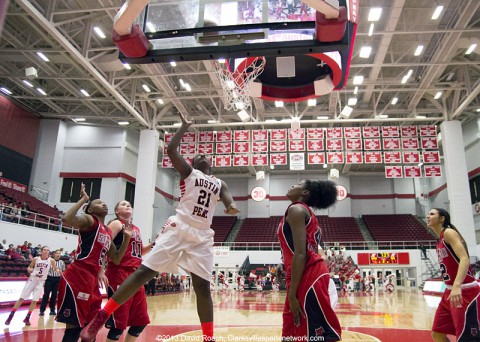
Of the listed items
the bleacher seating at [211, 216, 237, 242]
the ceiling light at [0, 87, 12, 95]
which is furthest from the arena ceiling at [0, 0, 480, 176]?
the bleacher seating at [211, 216, 237, 242]

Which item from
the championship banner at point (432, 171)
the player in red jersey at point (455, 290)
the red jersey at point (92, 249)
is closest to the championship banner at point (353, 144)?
the championship banner at point (432, 171)

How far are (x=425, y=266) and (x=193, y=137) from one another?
16.0m

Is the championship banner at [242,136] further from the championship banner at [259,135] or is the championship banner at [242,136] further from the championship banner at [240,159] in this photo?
the championship banner at [240,159]

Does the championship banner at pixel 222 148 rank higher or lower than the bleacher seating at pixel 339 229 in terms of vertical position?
higher

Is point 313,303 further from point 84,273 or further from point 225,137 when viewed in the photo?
point 225,137

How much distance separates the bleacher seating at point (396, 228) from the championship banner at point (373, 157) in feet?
36.1

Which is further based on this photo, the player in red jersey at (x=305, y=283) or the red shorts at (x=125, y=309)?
the red shorts at (x=125, y=309)

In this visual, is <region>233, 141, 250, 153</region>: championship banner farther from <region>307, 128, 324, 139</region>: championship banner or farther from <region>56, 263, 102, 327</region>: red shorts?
<region>56, 263, 102, 327</region>: red shorts

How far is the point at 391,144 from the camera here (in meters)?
17.0

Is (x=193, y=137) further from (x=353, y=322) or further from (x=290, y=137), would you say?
(x=353, y=322)

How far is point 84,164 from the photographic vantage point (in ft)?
79.9

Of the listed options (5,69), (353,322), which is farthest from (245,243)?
(353,322)

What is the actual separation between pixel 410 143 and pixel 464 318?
1511cm

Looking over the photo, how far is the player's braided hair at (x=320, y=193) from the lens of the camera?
2986 mm
